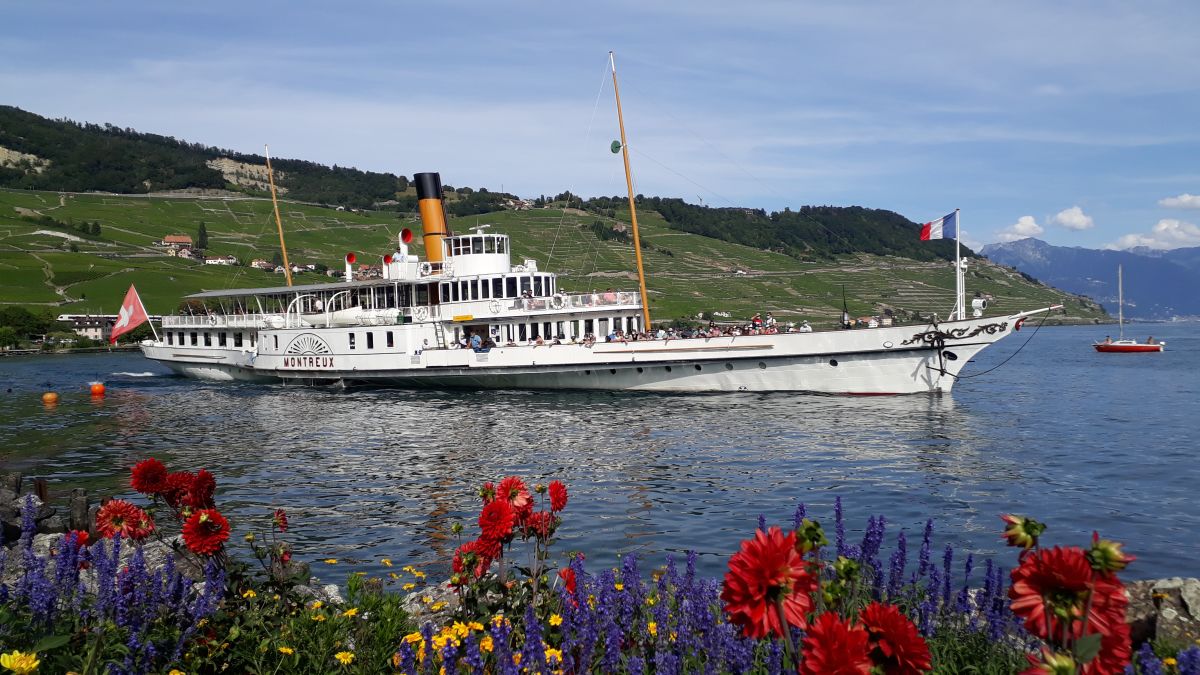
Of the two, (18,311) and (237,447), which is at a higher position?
(18,311)

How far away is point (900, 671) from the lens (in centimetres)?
284

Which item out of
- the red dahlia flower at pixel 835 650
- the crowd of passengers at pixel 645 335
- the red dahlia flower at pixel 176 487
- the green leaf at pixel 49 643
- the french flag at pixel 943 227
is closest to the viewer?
the red dahlia flower at pixel 835 650

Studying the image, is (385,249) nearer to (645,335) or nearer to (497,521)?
(645,335)

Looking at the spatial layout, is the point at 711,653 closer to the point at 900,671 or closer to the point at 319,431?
the point at 900,671

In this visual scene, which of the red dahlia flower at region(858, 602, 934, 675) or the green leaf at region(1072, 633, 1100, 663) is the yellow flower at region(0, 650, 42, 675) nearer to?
the red dahlia flower at region(858, 602, 934, 675)

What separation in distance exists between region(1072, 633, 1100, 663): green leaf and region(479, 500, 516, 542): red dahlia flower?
11.8 feet

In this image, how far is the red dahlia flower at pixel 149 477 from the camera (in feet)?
20.8

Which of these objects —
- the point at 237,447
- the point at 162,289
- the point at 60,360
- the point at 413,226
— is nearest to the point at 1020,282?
the point at 413,226

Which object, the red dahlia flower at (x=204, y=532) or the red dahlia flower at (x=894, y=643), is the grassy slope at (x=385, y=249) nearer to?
the red dahlia flower at (x=204, y=532)

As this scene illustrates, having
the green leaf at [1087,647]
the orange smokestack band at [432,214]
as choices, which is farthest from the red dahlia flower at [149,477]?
the orange smokestack band at [432,214]

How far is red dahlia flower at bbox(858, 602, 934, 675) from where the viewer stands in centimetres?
277

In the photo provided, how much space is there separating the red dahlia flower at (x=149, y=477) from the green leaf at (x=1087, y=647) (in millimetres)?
6030

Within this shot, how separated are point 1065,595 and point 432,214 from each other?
44.7 metres

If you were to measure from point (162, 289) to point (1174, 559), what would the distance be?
12184 centimetres
